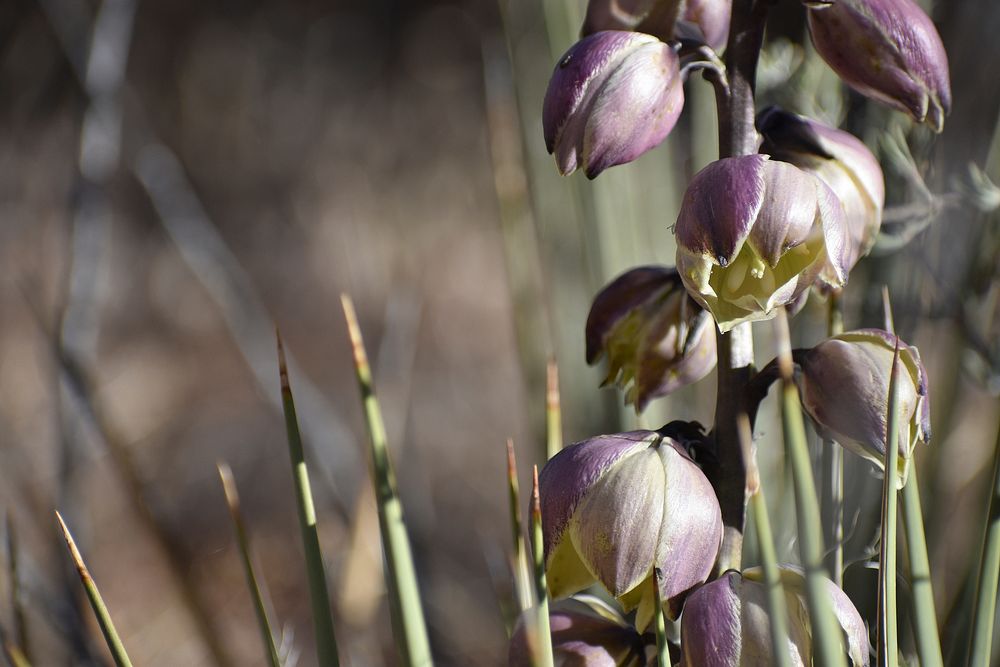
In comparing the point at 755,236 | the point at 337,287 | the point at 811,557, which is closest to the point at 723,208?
the point at 755,236

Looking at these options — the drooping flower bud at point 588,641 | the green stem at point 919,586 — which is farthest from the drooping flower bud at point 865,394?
the drooping flower bud at point 588,641

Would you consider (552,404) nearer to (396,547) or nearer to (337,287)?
(396,547)

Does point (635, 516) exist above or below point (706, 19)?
below

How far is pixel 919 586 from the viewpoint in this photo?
338 millimetres

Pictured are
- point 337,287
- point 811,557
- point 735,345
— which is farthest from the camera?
point 337,287

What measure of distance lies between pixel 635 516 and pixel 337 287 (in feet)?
7.30

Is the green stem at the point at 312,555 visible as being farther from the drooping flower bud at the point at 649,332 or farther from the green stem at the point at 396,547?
the drooping flower bud at the point at 649,332

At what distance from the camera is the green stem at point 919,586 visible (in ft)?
1.07

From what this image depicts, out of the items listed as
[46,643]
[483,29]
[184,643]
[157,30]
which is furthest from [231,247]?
[46,643]

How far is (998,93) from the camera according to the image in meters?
0.86

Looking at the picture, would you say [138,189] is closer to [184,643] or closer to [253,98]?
[253,98]

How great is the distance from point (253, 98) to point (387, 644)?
186 centimetres

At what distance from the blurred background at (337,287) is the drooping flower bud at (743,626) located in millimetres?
119

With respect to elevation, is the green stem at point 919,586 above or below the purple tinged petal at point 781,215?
below
